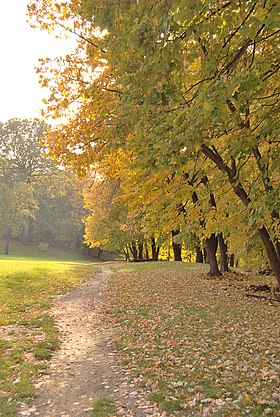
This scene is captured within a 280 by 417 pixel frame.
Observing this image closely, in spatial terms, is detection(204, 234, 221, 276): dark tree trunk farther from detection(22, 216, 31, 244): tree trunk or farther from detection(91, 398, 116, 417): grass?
detection(22, 216, 31, 244): tree trunk

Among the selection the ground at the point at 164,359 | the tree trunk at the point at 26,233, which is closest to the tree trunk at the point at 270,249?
the ground at the point at 164,359

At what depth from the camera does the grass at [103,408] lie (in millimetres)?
4488

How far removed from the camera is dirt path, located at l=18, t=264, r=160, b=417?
4.68 metres

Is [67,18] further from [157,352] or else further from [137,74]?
[157,352]

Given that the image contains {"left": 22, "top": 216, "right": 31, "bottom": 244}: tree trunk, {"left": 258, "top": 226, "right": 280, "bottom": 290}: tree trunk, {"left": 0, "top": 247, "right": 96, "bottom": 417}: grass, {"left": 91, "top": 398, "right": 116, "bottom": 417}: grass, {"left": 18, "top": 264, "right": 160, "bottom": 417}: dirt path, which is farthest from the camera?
{"left": 22, "top": 216, "right": 31, "bottom": 244}: tree trunk

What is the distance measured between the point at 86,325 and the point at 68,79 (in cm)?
644

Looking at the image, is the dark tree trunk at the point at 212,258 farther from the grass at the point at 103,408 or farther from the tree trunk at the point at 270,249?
the grass at the point at 103,408

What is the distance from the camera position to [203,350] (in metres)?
6.86

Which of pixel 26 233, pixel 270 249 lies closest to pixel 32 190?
pixel 26 233

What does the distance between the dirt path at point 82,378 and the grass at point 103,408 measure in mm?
73

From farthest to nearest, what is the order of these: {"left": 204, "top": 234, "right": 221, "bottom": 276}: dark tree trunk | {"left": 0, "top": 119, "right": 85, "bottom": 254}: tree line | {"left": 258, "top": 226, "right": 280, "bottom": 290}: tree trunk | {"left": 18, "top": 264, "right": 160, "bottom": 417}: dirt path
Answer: {"left": 0, "top": 119, "right": 85, "bottom": 254}: tree line
{"left": 204, "top": 234, "right": 221, "bottom": 276}: dark tree trunk
{"left": 258, "top": 226, "right": 280, "bottom": 290}: tree trunk
{"left": 18, "top": 264, "right": 160, "bottom": 417}: dirt path

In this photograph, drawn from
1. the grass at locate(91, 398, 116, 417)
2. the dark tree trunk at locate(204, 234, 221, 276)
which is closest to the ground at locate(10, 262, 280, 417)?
the grass at locate(91, 398, 116, 417)

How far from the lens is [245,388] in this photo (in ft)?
16.7

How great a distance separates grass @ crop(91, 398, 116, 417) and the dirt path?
73mm
